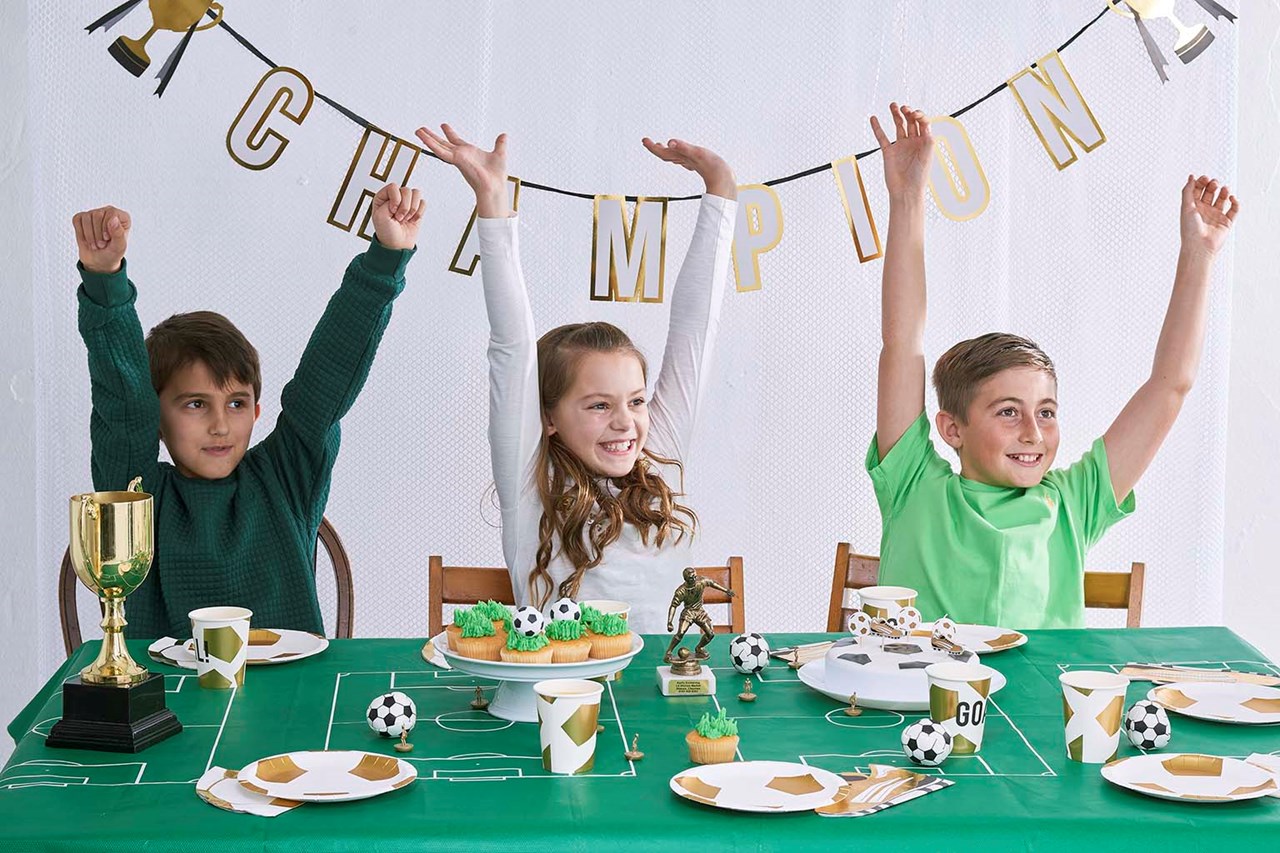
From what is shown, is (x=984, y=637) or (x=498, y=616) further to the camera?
(x=984, y=637)

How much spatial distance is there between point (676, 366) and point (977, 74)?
4.13 feet

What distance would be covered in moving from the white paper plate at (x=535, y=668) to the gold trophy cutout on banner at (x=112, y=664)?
1.06ft

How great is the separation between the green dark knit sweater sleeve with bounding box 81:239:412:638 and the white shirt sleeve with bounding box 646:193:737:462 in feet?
1.60

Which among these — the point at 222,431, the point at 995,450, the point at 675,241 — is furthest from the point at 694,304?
the point at 222,431

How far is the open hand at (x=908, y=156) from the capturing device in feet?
7.97

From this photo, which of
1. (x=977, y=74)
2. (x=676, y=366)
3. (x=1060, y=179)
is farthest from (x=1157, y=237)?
(x=676, y=366)

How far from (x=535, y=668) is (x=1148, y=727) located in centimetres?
65

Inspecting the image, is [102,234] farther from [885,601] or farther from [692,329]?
[885,601]

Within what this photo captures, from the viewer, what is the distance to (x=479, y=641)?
5.03 ft

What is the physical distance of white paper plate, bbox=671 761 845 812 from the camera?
1278 millimetres

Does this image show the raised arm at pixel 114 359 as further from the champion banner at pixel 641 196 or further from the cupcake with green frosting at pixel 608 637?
the cupcake with green frosting at pixel 608 637

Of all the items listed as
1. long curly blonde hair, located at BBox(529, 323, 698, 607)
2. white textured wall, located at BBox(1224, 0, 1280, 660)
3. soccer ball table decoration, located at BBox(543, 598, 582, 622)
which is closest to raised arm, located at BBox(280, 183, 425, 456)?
long curly blonde hair, located at BBox(529, 323, 698, 607)

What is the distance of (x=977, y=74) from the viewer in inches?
125

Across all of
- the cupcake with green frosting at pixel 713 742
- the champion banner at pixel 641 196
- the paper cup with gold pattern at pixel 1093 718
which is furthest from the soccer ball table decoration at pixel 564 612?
the champion banner at pixel 641 196
